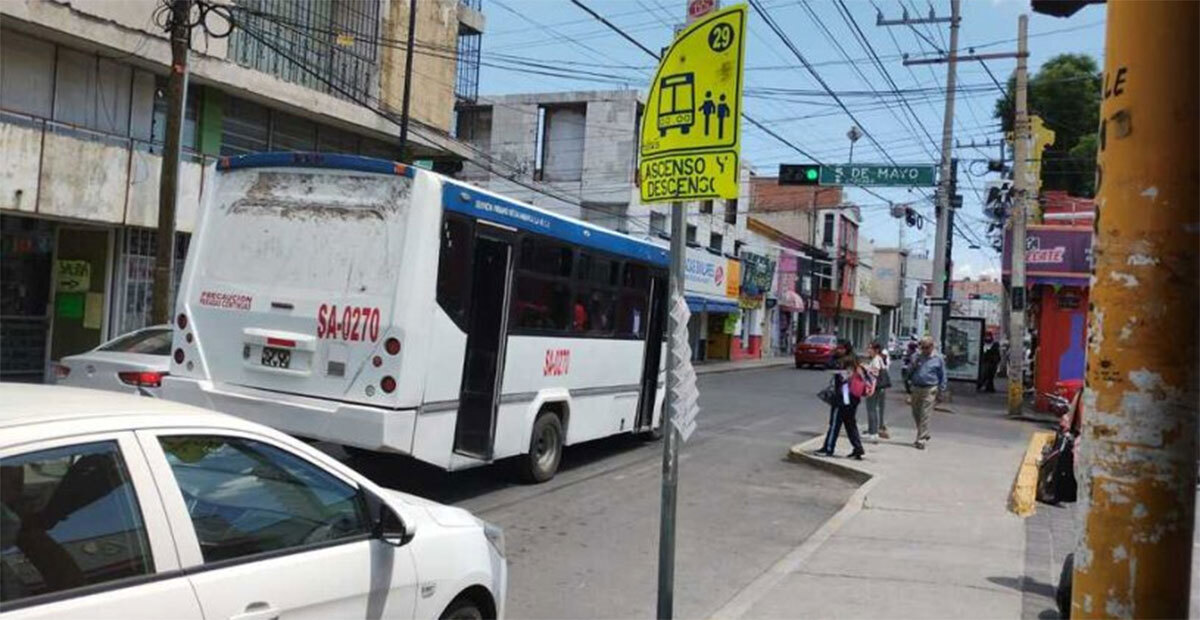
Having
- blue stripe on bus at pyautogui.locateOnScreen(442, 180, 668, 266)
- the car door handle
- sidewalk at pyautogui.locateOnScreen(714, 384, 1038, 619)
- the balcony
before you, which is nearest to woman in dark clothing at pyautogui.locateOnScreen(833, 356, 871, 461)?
sidewalk at pyautogui.locateOnScreen(714, 384, 1038, 619)

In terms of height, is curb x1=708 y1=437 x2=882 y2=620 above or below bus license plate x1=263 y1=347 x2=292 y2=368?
below

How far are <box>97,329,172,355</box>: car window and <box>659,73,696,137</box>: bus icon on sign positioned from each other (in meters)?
7.45

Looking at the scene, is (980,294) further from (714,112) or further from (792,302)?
(714,112)

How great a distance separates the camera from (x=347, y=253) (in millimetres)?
7949

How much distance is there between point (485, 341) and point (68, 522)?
6187mm

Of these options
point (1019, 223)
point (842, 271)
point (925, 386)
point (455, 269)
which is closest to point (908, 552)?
point (455, 269)

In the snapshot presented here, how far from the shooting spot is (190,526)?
2.99m

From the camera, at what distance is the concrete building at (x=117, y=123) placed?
14438 millimetres

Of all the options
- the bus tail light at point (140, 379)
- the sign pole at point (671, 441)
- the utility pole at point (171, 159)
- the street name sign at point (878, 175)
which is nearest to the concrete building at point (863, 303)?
the street name sign at point (878, 175)

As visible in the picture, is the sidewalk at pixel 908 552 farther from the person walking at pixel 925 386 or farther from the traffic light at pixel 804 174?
the traffic light at pixel 804 174

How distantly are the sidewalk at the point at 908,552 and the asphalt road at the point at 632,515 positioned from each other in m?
0.35

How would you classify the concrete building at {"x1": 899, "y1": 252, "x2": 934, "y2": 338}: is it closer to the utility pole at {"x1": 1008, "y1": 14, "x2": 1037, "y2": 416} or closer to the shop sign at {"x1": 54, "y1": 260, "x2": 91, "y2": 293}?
the utility pole at {"x1": 1008, "y1": 14, "x2": 1037, "y2": 416}

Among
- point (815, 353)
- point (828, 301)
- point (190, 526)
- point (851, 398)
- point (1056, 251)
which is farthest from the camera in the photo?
point (828, 301)

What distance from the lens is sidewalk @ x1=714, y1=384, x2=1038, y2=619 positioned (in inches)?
239
